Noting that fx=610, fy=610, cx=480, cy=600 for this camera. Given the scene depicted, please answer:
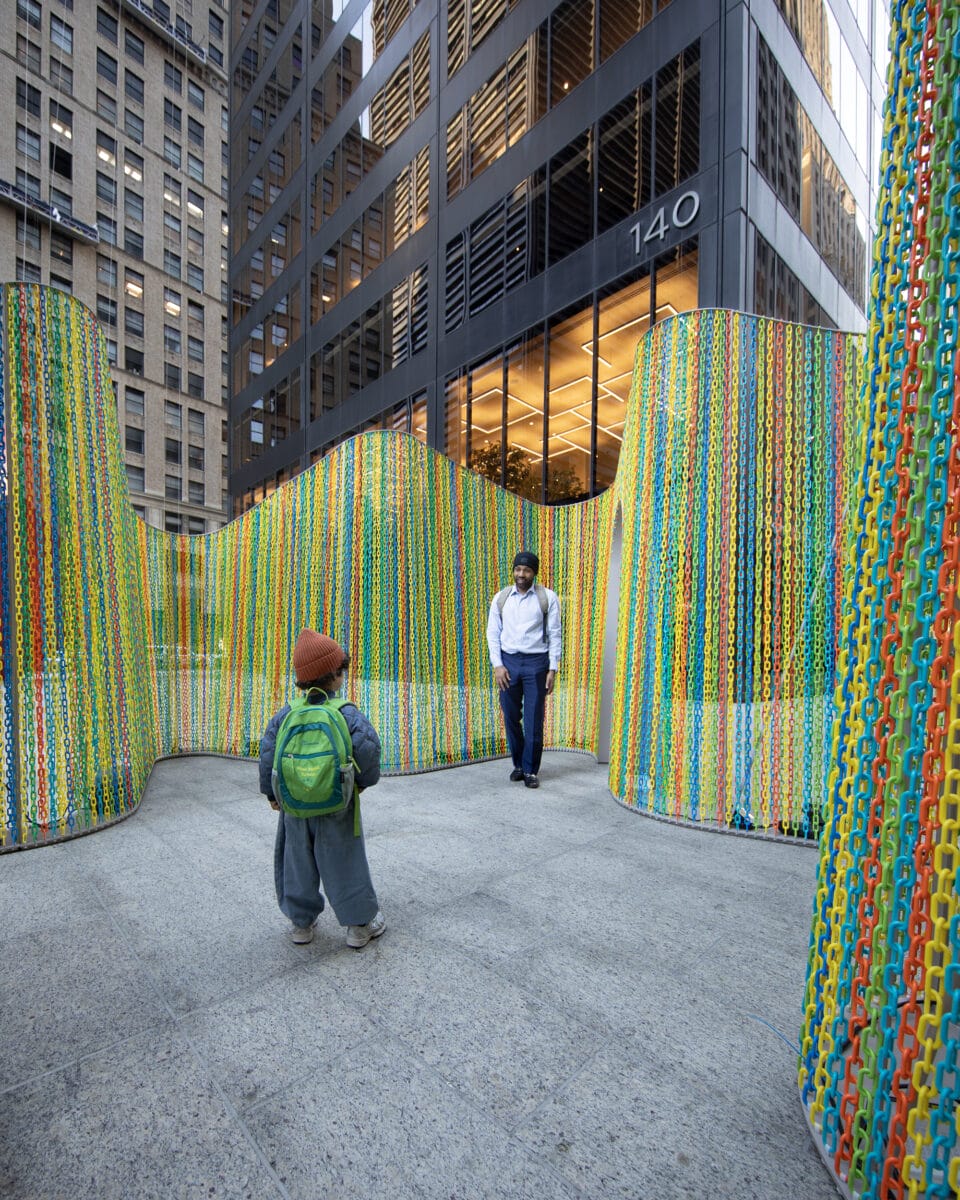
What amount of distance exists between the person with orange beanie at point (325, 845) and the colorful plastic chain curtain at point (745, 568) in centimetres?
259

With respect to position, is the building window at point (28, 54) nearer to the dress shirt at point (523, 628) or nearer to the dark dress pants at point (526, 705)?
the dress shirt at point (523, 628)

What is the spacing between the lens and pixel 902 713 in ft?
5.04

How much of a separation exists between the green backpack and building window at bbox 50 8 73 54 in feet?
186

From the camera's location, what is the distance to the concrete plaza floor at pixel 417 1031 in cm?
154

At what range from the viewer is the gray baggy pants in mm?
2564

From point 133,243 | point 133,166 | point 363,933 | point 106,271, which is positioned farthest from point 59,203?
point 363,933

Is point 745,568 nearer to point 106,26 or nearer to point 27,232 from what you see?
point 27,232

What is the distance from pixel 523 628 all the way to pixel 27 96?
52.4m

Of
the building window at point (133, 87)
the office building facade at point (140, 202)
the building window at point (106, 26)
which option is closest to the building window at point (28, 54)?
the office building facade at point (140, 202)

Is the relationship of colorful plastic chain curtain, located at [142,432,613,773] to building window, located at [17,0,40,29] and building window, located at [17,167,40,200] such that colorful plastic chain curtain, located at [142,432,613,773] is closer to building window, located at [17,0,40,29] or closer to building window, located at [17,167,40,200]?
building window, located at [17,167,40,200]

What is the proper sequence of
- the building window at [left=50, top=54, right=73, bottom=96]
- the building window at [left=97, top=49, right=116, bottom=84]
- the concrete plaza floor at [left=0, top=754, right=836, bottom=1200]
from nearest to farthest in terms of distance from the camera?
the concrete plaza floor at [left=0, top=754, right=836, bottom=1200] < the building window at [left=50, top=54, right=73, bottom=96] < the building window at [left=97, top=49, right=116, bottom=84]

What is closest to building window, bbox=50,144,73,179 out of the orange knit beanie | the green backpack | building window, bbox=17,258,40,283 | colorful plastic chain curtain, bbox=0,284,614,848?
building window, bbox=17,258,40,283

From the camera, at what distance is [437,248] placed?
1695 cm

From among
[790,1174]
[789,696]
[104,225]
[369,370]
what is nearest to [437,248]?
[369,370]
